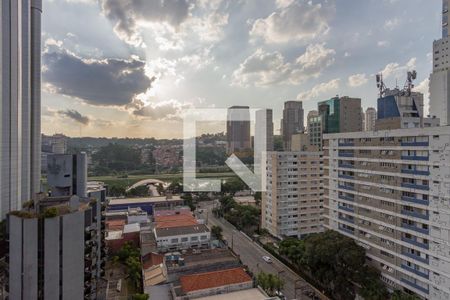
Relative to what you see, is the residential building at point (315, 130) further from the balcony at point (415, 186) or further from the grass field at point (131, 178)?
the balcony at point (415, 186)

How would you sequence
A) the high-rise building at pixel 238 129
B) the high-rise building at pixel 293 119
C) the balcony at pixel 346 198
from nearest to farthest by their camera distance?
the balcony at pixel 346 198
the high-rise building at pixel 238 129
the high-rise building at pixel 293 119

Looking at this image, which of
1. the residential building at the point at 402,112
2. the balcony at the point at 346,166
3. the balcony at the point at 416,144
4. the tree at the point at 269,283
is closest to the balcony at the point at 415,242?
the balcony at the point at 416,144

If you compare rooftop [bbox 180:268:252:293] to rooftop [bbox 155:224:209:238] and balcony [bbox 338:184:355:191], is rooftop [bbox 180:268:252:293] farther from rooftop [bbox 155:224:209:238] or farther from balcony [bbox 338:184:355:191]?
balcony [bbox 338:184:355:191]

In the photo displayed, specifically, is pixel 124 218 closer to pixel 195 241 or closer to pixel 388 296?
pixel 195 241

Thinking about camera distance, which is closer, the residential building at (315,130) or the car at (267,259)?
the car at (267,259)

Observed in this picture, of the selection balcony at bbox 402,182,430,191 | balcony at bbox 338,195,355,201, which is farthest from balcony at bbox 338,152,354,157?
balcony at bbox 402,182,430,191

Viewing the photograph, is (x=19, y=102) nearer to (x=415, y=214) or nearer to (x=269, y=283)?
(x=269, y=283)
